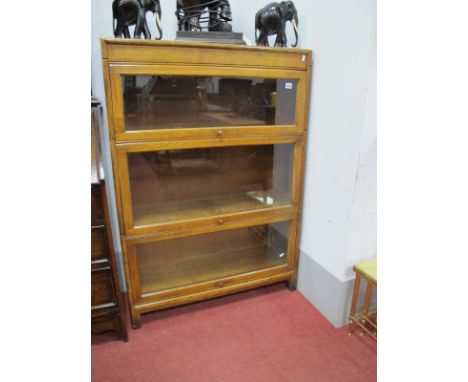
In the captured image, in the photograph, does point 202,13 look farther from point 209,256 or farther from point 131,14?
point 209,256

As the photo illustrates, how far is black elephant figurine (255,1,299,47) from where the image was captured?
4.91 ft

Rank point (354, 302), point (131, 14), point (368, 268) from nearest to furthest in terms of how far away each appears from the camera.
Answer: point (131, 14)
point (368, 268)
point (354, 302)

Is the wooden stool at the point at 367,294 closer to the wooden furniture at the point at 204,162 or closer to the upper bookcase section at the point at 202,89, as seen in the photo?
the wooden furniture at the point at 204,162

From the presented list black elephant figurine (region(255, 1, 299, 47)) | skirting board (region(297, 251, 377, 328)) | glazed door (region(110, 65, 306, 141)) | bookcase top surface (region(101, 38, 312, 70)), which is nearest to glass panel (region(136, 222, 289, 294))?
skirting board (region(297, 251, 377, 328))

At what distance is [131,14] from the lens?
4.42 ft

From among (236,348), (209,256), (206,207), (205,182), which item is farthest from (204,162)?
(236,348)

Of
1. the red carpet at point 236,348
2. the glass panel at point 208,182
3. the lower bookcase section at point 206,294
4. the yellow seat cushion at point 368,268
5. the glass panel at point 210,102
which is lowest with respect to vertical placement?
the red carpet at point 236,348

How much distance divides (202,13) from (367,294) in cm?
159

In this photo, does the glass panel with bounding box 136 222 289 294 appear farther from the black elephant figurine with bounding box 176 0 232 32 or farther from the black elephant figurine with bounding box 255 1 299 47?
the black elephant figurine with bounding box 176 0 232 32

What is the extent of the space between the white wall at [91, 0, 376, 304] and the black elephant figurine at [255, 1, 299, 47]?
0.31ft

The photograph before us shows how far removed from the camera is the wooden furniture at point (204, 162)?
136cm

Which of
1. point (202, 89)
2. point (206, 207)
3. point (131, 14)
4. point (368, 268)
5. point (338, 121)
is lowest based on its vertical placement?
point (368, 268)

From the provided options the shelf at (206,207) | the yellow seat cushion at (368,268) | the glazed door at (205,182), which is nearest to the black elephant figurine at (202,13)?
the glazed door at (205,182)

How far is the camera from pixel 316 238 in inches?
68.9
